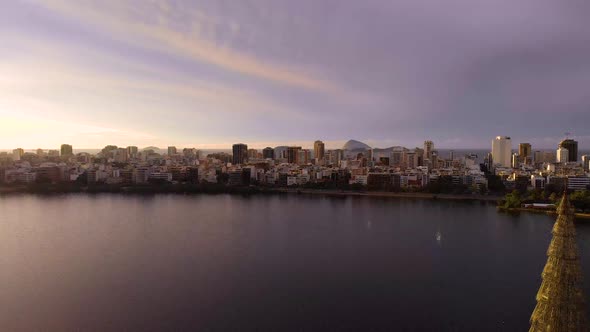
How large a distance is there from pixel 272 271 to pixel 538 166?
20580mm

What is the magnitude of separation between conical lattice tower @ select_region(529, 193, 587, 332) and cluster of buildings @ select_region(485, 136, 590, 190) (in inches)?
363

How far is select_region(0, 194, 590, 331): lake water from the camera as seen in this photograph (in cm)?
381

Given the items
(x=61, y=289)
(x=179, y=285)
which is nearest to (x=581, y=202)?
(x=179, y=285)

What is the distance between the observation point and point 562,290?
5.57ft

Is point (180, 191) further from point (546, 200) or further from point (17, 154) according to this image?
point (17, 154)

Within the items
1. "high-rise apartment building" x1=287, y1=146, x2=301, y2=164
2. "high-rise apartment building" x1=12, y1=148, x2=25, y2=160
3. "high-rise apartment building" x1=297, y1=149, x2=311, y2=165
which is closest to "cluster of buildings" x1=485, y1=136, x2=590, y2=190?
"high-rise apartment building" x1=297, y1=149, x2=311, y2=165

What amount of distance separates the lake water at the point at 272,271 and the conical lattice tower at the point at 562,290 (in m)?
2.06

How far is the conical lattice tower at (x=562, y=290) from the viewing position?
1.67m

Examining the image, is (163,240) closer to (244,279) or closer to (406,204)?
(244,279)

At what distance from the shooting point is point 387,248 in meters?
6.23

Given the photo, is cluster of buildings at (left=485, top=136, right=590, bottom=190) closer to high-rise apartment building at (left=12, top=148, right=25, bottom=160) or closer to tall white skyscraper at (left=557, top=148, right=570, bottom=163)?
tall white skyscraper at (left=557, top=148, right=570, bottom=163)

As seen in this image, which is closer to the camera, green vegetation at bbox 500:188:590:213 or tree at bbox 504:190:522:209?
green vegetation at bbox 500:188:590:213

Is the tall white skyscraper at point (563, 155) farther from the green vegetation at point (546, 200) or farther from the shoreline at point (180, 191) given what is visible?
the shoreline at point (180, 191)

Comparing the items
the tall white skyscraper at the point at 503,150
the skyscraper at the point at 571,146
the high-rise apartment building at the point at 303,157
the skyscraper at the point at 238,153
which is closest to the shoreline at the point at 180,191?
the skyscraper at the point at 238,153
